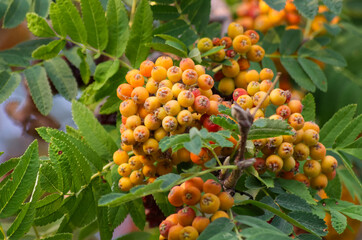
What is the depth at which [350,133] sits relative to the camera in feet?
4.25

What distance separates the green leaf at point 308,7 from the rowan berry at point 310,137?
399 millimetres

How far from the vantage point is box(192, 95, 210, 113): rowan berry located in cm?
105

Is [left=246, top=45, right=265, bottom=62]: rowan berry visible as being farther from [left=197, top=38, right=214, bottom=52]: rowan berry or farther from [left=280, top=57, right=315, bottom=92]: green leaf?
[left=280, top=57, right=315, bottom=92]: green leaf

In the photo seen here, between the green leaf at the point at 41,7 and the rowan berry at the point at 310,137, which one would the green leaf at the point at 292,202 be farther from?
the green leaf at the point at 41,7

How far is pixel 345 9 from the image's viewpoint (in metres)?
2.40

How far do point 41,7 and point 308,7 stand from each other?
0.82m

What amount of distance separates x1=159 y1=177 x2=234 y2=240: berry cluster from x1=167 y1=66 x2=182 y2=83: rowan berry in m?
0.24

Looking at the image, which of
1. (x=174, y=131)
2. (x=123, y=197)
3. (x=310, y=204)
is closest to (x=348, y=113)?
(x=310, y=204)

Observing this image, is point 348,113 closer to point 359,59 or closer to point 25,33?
point 359,59

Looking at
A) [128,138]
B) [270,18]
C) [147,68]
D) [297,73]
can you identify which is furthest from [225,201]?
[270,18]

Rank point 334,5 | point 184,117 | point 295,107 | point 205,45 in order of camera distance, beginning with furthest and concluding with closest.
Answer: point 334,5 < point 205,45 < point 295,107 < point 184,117

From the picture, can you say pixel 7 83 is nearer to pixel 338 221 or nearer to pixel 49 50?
pixel 49 50

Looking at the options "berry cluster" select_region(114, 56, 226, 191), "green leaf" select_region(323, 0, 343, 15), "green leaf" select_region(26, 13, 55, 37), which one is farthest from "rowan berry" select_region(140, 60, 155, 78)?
"green leaf" select_region(323, 0, 343, 15)

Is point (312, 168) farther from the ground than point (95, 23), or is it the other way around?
point (95, 23)
